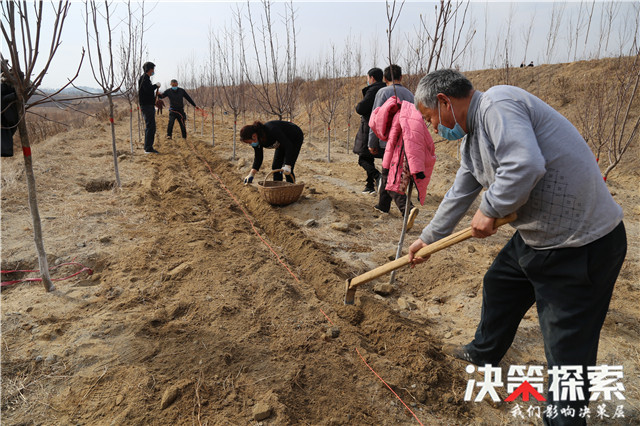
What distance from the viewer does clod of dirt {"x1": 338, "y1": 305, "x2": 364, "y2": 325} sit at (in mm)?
2877

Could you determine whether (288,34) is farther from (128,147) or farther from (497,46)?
(497,46)

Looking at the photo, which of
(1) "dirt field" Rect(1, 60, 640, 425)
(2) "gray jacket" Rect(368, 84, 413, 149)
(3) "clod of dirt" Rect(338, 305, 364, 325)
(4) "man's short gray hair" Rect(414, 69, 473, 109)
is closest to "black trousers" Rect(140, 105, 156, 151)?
(1) "dirt field" Rect(1, 60, 640, 425)

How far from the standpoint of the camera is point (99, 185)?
628 centimetres

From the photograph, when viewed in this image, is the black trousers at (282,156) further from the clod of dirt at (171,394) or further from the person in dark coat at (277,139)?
the clod of dirt at (171,394)

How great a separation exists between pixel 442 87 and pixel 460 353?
1637mm

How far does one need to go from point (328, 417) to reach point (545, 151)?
1597 mm

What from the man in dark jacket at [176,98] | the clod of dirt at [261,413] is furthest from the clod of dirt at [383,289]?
the man in dark jacket at [176,98]

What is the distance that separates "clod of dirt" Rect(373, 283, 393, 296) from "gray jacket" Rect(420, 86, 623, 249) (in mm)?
1719

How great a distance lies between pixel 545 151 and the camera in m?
1.60

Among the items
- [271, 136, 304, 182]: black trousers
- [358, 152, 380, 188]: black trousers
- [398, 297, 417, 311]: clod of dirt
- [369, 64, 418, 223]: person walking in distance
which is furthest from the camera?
[358, 152, 380, 188]: black trousers

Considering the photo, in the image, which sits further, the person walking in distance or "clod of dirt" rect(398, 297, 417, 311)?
the person walking in distance

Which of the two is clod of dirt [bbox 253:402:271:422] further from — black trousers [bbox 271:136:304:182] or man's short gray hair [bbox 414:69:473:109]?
black trousers [bbox 271:136:304:182]

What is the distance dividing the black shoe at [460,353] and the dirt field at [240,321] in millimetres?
57

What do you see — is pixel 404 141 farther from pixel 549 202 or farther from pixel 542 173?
pixel 542 173
